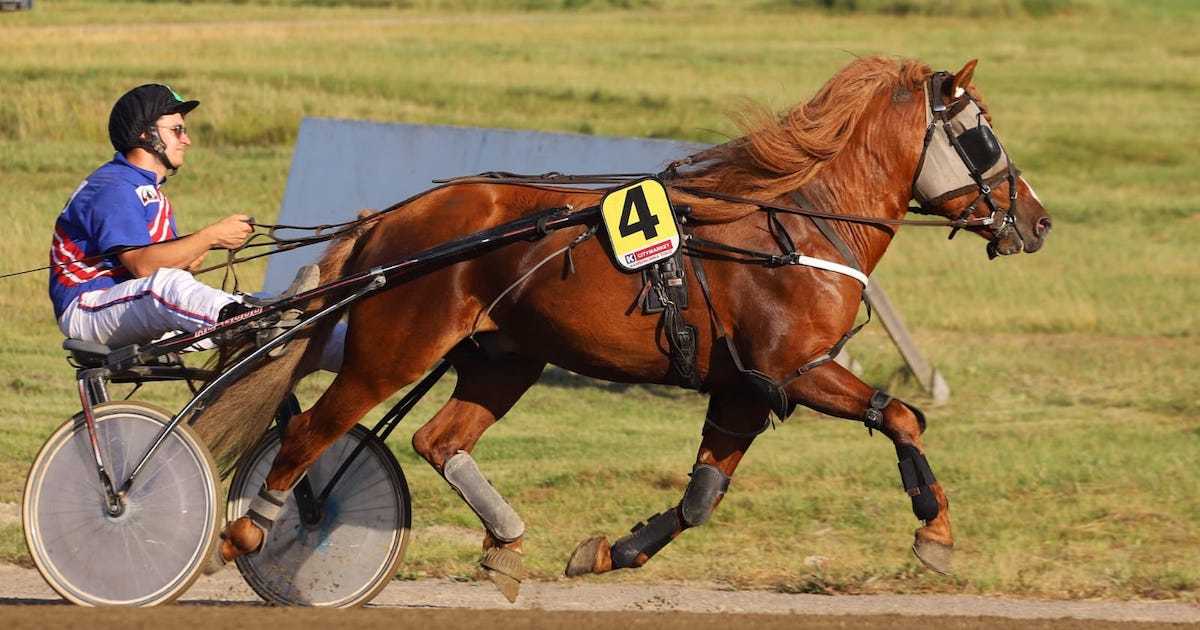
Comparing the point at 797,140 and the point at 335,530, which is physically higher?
the point at 797,140

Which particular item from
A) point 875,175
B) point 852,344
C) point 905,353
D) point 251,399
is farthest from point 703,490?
point 852,344

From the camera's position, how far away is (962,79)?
18.6 ft

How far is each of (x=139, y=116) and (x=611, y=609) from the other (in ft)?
8.86

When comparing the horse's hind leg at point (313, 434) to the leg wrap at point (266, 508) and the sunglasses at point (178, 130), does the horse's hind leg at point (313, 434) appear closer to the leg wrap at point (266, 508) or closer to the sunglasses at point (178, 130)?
the leg wrap at point (266, 508)

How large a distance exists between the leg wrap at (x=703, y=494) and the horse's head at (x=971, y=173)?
1323mm

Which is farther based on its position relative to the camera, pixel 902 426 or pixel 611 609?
pixel 611 609

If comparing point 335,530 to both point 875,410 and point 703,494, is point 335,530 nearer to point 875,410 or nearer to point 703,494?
point 703,494

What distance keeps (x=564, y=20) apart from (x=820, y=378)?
33.9 m

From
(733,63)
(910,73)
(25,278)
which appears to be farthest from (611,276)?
(733,63)

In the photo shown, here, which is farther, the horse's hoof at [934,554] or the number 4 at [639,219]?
the number 4 at [639,219]

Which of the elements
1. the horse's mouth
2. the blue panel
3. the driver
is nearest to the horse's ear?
the horse's mouth

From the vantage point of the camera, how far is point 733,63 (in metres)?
30.3

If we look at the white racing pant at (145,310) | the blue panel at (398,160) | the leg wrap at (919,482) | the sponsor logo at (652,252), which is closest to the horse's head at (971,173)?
the leg wrap at (919,482)

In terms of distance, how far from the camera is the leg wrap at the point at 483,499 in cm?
597
